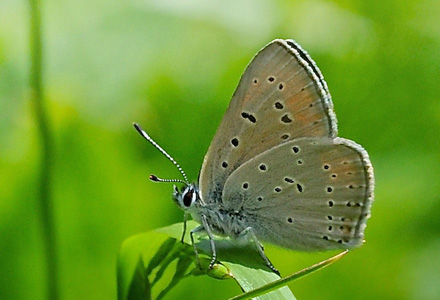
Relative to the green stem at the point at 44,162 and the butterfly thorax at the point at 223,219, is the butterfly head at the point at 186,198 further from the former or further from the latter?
the green stem at the point at 44,162

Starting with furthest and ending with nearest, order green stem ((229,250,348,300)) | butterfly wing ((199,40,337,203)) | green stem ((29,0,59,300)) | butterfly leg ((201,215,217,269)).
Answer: green stem ((29,0,59,300))
butterfly wing ((199,40,337,203))
butterfly leg ((201,215,217,269))
green stem ((229,250,348,300))

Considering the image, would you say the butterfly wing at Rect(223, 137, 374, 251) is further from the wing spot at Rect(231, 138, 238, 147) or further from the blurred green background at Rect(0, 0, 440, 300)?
the blurred green background at Rect(0, 0, 440, 300)

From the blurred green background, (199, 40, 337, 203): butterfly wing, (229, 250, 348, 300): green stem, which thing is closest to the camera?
(229, 250, 348, 300): green stem

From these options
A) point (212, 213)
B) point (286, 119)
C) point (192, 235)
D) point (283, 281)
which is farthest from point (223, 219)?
point (283, 281)

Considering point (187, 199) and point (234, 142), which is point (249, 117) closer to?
point (234, 142)

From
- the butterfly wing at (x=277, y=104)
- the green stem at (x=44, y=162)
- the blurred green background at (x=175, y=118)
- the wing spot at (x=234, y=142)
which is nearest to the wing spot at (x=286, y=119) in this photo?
the butterfly wing at (x=277, y=104)

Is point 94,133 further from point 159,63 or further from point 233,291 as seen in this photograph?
point 233,291

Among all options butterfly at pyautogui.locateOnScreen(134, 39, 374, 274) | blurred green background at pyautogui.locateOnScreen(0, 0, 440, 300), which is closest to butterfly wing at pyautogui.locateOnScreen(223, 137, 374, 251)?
butterfly at pyautogui.locateOnScreen(134, 39, 374, 274)

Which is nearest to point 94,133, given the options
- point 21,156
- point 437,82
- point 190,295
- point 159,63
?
point 21,156

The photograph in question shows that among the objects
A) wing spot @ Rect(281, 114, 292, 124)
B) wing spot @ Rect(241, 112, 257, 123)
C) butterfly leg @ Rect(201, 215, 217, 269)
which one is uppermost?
wing spot @ Rect(241, 112, 257, 123)
